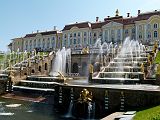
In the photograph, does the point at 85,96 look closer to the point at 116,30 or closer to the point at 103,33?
the point at 116,30

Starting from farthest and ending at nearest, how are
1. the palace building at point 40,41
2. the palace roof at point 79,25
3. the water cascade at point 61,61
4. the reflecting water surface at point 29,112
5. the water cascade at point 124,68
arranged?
1. the palace building at point 40,41
2. the palace roof at point 79,25
3. the water cascade at point 61,61
4. the water cascade at point 124,68
5. the reflecting water surface at point 29,112

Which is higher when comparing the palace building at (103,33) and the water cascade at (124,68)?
the palace building at (103,33)

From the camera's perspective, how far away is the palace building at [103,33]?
6556 centimetres

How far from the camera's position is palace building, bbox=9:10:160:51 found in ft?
215

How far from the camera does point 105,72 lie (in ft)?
88.0

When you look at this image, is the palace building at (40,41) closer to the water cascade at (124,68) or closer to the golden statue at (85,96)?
the water cascade at (124,68)

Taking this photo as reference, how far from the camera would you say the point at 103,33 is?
72688mm

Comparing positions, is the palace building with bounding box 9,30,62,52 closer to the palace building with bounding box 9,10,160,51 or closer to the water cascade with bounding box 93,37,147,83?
the palace building with bounding box 9,10,160,51

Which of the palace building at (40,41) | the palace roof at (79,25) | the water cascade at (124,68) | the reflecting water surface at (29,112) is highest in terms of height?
the palace roof at (79,25)

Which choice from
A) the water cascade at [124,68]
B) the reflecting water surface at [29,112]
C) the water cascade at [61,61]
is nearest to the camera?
the reflecting water surface at [29,112]

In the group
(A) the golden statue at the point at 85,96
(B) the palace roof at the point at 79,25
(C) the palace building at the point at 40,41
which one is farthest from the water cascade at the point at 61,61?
(C) the palace building at the point at 40,41

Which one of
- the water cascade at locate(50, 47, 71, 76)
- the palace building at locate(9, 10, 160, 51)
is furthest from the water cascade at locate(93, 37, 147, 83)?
the palace building at locate(9, 10, 160, 51)

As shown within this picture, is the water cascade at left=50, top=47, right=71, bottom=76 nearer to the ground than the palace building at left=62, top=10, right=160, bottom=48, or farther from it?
nearer to the ground

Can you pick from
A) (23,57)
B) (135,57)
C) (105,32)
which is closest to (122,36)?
(105,32)
